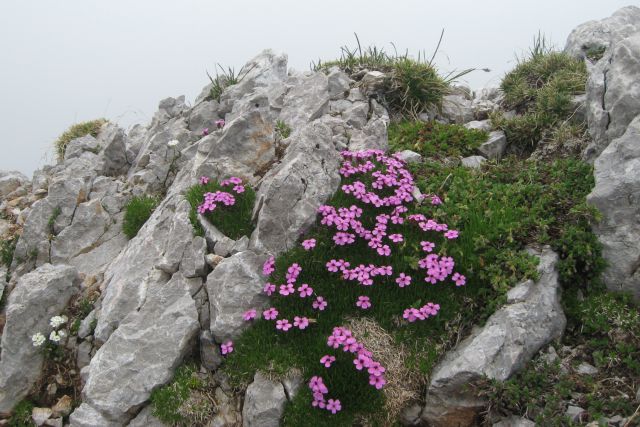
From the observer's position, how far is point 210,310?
7.58 meters

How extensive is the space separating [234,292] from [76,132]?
12015 mm

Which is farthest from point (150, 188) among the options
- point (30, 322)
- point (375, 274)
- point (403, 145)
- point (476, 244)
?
point (476, 244)

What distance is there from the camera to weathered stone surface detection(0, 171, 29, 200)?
1495 centimetres

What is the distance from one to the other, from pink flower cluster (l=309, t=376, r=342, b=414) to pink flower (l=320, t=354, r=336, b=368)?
205 millimetres

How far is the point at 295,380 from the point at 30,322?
5064 mm

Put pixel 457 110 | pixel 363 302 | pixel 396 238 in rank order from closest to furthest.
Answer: pixel 363 302 < pixel 396 238 < pixel 457 110

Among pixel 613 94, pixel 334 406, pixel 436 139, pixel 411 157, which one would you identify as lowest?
pixel 334 406

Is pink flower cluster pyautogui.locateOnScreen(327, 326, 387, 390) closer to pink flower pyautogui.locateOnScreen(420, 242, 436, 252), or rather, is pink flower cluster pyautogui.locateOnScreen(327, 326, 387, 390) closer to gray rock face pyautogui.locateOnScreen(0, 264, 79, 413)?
pink flower pyautogui.locateOnScreen(420, 242, 436, 252)

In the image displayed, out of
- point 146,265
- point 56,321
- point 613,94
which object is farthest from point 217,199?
point 613,94

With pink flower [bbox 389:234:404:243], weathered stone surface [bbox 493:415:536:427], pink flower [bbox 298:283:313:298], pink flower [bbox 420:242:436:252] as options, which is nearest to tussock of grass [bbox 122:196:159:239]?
pink flower [bbox 298:283:313:298]

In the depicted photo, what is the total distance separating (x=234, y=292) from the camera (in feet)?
24.3

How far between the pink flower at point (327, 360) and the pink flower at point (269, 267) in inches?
61.9

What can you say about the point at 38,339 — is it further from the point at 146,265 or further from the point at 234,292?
the point at 234,292

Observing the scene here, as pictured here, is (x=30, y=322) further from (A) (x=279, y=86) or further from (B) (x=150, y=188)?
(A) (x=279, y=86)
